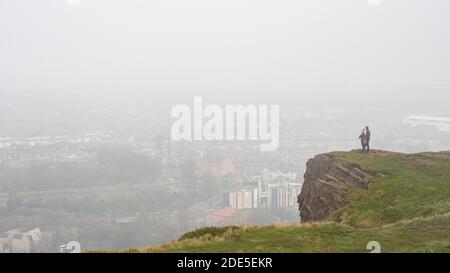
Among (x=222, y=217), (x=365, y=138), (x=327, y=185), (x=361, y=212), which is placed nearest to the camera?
(x=361, y=212)

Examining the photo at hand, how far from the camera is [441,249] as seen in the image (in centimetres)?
1320

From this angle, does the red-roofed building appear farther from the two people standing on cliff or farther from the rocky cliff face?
the two people standing on cliff

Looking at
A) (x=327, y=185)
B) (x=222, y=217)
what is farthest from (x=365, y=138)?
(x=222, y=217)

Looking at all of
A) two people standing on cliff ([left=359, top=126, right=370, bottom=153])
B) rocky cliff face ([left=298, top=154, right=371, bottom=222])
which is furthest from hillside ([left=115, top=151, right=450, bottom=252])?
Answer: two people standing on cliff ([left=359, top=126, right=370, bottom=153])

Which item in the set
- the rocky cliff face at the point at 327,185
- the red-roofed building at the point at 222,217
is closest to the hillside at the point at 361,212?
the rocky cliff face at the point at 327,185

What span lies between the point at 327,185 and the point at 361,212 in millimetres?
5692

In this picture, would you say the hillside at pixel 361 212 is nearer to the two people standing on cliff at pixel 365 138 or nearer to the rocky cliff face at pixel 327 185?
the rocky cliff face at pixel 327 185

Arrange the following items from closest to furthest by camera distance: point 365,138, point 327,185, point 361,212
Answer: point 361,212
point 327,185
point 365,138

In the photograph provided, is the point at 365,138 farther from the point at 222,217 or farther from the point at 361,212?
the point at 222,217

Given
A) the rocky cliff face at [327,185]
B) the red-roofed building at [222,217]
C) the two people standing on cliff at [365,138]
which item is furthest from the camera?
the red-roofed building at [222,217]

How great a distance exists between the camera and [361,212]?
2180 centimetres

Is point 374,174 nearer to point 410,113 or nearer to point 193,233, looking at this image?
point 193,233

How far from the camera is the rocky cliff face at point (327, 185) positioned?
25.7 meters
